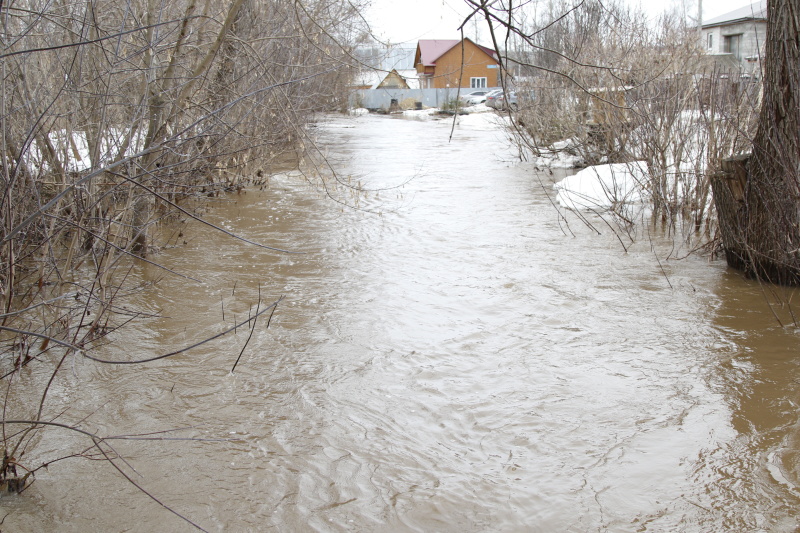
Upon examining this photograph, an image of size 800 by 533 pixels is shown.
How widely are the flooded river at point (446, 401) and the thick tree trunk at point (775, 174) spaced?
44 cm

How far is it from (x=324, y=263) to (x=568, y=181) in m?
6.51

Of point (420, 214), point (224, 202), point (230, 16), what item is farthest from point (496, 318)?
point (224, 202)

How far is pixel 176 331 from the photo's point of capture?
20.6 feet

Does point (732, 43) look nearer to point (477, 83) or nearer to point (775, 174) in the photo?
point (477, 83)

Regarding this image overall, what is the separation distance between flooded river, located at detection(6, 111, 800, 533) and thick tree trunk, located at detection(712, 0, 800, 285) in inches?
17.4

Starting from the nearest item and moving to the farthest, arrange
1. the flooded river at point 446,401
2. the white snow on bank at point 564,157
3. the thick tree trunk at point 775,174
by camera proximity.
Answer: the flooded river at point 446,401
the thick tree trunk at point 775,174
the white snow on bank at point 564,157

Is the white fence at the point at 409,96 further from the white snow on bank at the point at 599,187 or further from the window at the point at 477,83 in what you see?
the white snow on bank at the point at 599,187

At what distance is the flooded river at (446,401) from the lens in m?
3.72

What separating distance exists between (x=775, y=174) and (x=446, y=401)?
3981mm

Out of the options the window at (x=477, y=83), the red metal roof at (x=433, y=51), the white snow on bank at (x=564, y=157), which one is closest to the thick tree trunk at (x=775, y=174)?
the white snow on bank at (x=564, y=157)

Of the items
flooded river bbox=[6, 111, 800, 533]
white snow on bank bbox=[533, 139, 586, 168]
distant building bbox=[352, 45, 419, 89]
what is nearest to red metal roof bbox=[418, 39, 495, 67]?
white snow on bank bbox=[533, 139, 586, 168]

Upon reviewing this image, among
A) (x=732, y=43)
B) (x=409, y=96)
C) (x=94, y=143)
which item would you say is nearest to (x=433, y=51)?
(x=409, y=96)

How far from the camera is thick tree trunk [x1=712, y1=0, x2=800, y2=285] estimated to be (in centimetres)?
654

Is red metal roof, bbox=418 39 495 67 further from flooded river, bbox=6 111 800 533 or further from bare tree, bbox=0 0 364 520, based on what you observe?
flooded river, bbox=6 111 800 533
